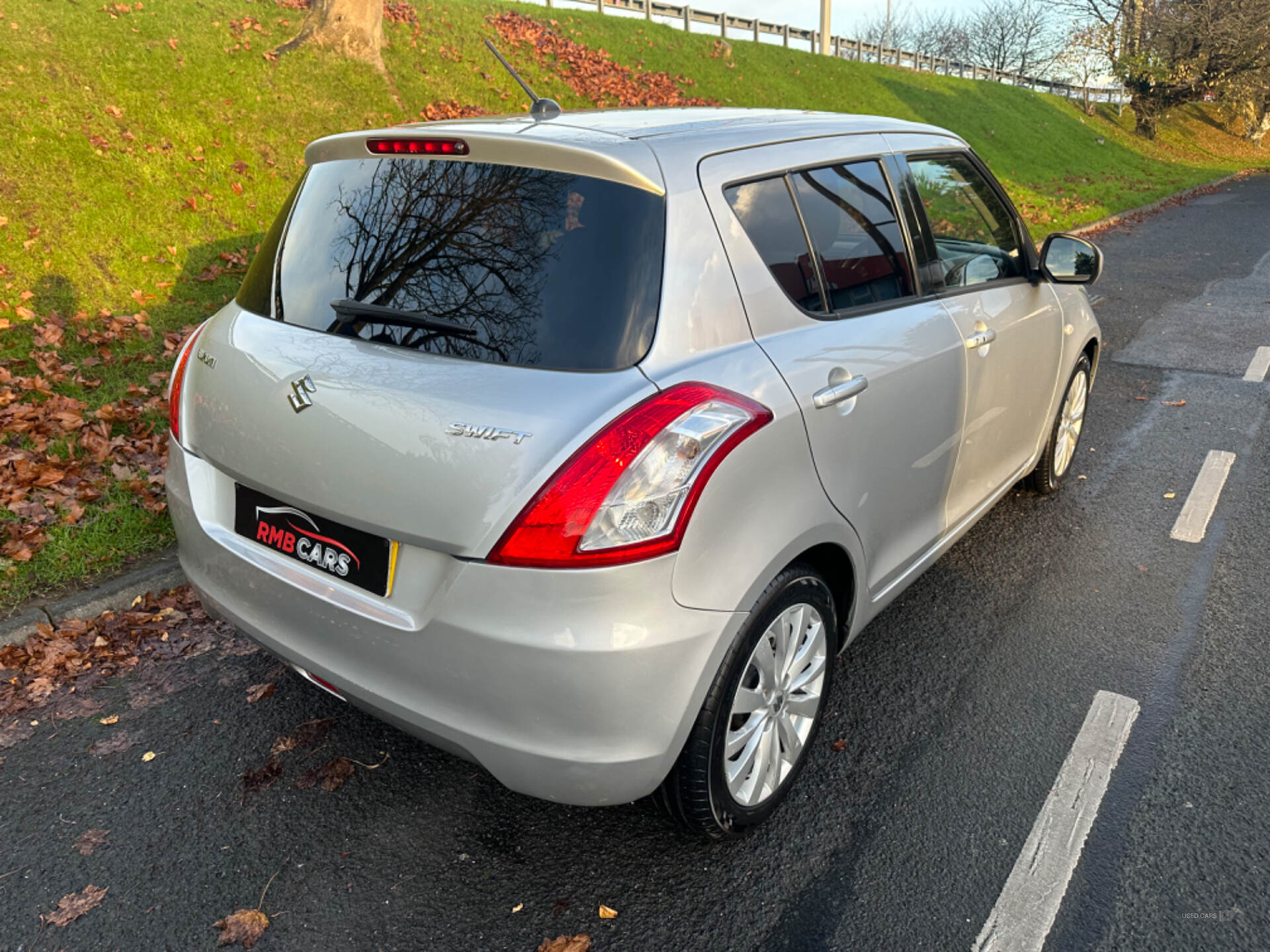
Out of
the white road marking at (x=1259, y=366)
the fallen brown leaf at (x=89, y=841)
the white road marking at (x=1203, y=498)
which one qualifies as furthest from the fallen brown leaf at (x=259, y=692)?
the white road marking at (x=1259, y=366)

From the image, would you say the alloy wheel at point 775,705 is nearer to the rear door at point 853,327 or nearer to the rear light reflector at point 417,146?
the rear door at point 853,327

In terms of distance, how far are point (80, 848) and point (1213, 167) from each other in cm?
3519

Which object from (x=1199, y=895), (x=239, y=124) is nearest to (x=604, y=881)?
(x=1199, y=895)

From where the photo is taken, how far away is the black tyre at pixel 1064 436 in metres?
4.61

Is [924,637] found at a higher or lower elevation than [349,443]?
lower

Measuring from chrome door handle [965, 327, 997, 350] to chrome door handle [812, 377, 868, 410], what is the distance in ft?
2.64

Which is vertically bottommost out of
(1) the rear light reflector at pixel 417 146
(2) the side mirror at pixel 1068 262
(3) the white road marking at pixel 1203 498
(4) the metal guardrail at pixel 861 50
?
(3) the white road marking at pixel 1203 498

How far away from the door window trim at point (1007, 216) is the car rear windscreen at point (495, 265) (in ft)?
4.79

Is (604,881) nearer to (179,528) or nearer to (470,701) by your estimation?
(470,701)

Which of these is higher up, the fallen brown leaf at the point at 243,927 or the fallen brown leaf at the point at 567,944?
the fallen brown leaf at the point at 567,944

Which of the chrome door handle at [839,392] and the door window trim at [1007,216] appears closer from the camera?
the chrome door handle at [839,392]

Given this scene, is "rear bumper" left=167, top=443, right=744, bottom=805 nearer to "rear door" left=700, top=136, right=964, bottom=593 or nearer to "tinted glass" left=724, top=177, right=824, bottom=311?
"rear door" left=700, top=136, right=964, bottom=593

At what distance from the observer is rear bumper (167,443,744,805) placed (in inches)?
77.9

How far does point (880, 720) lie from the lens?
3129 mm
